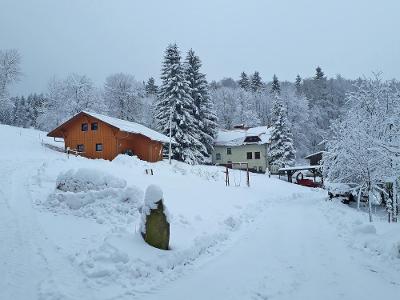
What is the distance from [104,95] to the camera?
229 ft

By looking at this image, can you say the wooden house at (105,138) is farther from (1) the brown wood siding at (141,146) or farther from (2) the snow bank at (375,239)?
(2) the snow bank at (375,239)

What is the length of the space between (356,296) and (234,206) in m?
12.7

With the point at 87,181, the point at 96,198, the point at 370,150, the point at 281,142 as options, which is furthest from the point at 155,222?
the point at 281,142

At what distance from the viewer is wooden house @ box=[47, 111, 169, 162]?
128ft

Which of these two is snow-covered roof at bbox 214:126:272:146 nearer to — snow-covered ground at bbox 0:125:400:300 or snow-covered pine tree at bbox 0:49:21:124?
snow-covered pine tree at bbox 0:49:21:124

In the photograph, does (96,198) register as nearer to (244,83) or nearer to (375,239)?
(375,239)

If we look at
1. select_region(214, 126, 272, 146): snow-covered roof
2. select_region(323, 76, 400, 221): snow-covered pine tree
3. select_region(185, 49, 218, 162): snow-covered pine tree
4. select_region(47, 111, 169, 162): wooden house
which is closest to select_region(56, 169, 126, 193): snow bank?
select_region(323, 76, 400, 221): snow-covered pine tree

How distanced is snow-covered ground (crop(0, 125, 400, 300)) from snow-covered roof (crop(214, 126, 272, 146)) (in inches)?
1878

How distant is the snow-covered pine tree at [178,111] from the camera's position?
45406 mm

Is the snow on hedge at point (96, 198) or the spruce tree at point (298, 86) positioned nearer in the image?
the snow on hedge at point (96, 198)

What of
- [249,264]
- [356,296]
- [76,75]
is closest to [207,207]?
[249,264]

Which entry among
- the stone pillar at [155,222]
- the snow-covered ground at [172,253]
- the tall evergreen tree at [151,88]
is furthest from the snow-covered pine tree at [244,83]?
the stone pillar at [155,222]

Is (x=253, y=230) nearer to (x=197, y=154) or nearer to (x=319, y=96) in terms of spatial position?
(x=197, y=154)

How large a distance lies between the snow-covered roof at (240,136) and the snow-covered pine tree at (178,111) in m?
16.5
